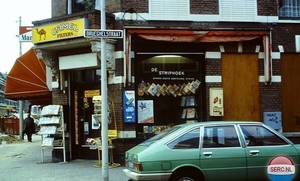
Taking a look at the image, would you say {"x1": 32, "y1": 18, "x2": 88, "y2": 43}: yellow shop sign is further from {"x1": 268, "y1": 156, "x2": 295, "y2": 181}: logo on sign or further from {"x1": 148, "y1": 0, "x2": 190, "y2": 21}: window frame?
{"x1": 268, "y1": 156, "x2": 295, "y2": 181}: logo on sign

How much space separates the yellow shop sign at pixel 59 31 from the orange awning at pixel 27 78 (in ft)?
7.12

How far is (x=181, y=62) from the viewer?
13.5 meters

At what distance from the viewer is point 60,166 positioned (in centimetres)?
1308

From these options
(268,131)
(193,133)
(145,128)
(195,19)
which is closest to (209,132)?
(193,133)

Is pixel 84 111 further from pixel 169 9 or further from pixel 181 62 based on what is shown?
pixel 169 9

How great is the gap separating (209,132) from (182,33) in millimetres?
5084

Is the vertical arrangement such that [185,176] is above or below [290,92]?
below

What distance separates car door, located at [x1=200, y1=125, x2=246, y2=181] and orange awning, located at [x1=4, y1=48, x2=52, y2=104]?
8667 millimetres

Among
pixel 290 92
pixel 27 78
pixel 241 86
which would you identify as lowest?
pixel 290 92

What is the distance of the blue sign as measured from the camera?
12.7 m

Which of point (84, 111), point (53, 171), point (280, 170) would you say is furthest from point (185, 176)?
point (84, 111)

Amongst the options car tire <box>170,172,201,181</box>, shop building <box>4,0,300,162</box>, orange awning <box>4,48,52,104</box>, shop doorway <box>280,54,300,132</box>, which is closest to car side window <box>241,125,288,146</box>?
car tire <box>170,172,201,181</box>

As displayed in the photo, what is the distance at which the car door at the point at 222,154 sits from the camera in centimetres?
809

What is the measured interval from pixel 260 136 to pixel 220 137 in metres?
0.89
